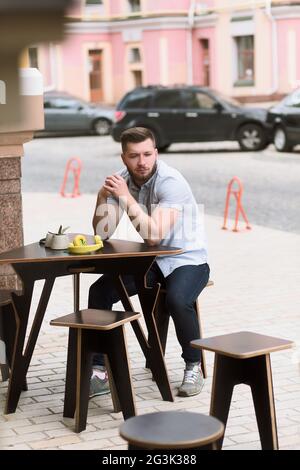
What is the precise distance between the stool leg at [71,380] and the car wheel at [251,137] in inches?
726

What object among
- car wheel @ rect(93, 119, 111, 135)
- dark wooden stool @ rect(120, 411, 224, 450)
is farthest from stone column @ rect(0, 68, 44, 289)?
car wheel @ rect(93, 119, 111, 135)

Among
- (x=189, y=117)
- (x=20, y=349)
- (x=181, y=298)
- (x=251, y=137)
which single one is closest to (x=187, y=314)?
Result: (x=181, y=298)

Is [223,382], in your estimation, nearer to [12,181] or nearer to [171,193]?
[171,193]

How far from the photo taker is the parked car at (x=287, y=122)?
21.5 metres

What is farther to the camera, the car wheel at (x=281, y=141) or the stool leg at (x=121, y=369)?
the car wheel at (x=281, y=141)

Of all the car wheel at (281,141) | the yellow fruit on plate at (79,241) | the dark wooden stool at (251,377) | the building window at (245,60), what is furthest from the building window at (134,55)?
the dark wooden stool at (251,377)

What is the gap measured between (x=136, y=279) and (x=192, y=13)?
113 feet

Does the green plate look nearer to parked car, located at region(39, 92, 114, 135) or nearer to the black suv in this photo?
the black suv

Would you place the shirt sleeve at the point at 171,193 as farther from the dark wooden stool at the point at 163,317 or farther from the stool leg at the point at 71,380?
the stool leg at the point at 71,380

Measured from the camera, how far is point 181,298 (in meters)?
5.53

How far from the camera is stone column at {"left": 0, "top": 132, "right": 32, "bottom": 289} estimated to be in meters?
7.38

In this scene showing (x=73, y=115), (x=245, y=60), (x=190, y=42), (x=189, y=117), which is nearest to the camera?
(x=189, y=117)

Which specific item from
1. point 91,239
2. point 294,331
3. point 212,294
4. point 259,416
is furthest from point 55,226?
point 259,416

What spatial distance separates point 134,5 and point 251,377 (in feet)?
118
